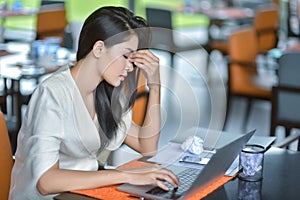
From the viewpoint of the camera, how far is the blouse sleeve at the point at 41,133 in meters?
1.76

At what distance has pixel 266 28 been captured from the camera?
5.93 meters

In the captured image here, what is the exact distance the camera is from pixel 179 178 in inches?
71.6

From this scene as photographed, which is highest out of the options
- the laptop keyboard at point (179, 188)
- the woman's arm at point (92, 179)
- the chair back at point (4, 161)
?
the woman's arm at point (92, 179)

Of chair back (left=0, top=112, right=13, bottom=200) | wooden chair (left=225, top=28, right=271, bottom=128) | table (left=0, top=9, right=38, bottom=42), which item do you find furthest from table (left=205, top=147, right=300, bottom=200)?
table (left=0, top=9, right=38, bottom=42)

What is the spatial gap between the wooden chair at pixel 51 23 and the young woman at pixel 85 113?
3.07 meters

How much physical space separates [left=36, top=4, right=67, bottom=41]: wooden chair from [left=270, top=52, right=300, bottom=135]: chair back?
2036mm

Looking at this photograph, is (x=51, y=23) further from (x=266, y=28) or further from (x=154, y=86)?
(x=154, y=86)

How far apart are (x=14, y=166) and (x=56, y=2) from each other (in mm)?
4630

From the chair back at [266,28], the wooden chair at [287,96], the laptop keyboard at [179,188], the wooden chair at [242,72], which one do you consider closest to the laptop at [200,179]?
the laptop keyboard at [179,188]

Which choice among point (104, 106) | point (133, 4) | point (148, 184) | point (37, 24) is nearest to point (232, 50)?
point (37, 24)

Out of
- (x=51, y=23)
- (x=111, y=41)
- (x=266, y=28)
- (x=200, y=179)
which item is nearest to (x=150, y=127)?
(x=111, y=41)

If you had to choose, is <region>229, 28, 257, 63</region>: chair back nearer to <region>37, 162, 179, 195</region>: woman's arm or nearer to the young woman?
the young woman

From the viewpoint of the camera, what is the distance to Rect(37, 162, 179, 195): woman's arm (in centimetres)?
172

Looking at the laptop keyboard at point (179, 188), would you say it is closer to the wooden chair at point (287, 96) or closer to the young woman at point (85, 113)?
the young woman at point (85, 113)
